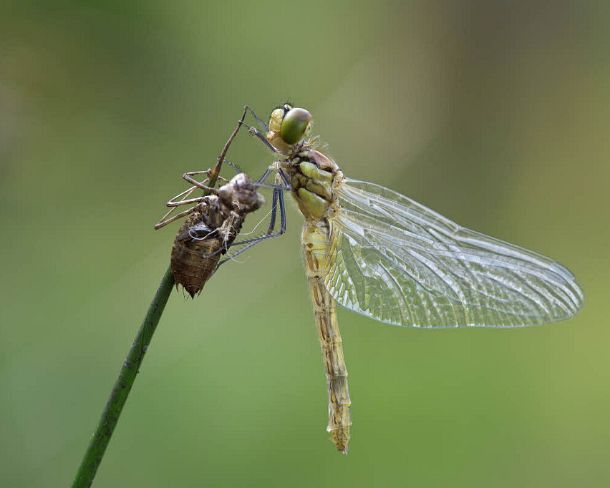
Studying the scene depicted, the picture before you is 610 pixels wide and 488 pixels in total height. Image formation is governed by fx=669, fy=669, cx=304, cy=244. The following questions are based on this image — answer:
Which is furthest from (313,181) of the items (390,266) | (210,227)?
(210,227)

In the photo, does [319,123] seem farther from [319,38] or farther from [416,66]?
[416,66]

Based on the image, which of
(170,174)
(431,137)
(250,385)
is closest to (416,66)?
(431,137)

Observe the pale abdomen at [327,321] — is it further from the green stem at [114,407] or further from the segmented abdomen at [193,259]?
the green stem at [114,407]

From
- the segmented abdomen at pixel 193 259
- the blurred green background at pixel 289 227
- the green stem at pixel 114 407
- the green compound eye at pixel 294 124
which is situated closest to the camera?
the green stem at pixel 114 407

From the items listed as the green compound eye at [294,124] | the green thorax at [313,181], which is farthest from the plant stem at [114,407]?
the green thorax at [313,181]

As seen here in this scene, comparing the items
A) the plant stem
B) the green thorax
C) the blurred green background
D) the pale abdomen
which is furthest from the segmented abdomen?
the blurred green background

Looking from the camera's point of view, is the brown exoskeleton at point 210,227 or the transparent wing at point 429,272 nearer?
the brown exoskeleton at point 210,227

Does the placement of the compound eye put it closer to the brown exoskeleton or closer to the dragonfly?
the dragonfly
